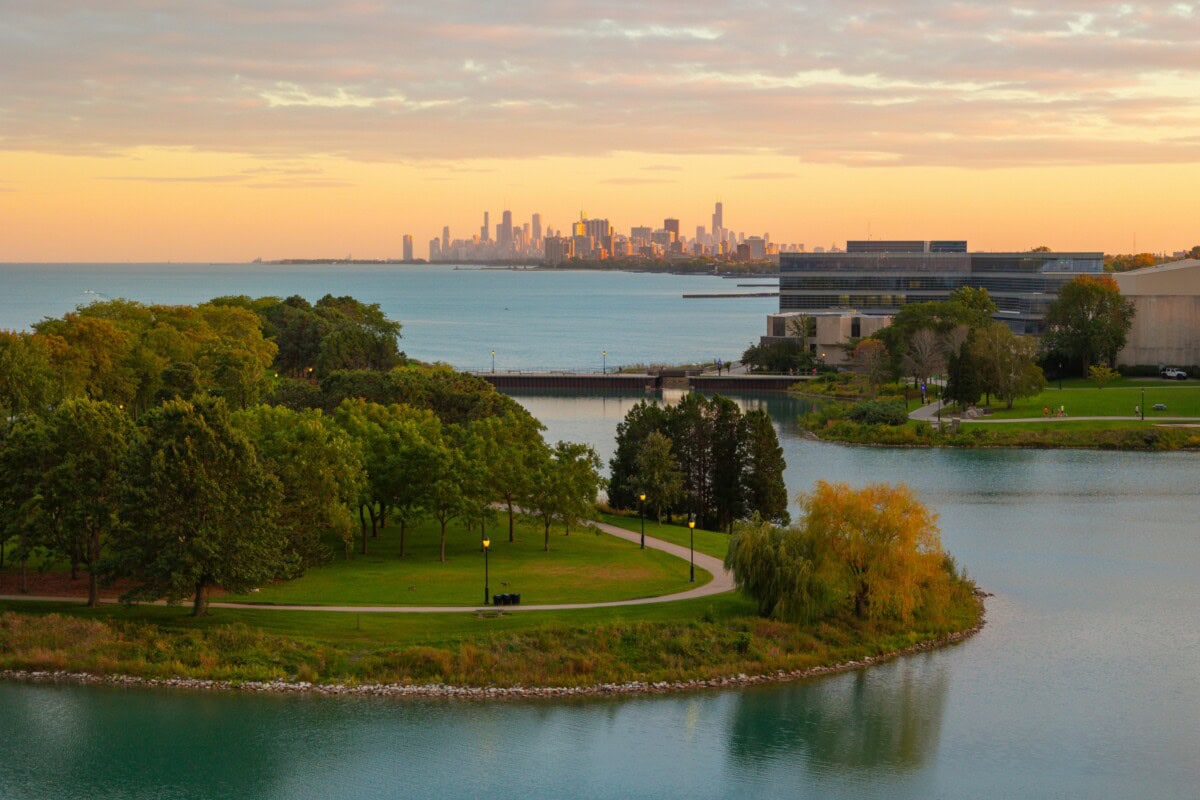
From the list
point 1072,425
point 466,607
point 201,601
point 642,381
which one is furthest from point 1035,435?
point 201,601

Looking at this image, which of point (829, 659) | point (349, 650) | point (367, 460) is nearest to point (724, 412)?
point (367, 460)

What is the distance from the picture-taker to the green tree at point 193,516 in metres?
45.2

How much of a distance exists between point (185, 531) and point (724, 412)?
26.7 metres

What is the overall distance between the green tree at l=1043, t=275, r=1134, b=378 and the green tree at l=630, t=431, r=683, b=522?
238 ft

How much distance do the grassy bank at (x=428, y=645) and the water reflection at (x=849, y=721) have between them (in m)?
1.40

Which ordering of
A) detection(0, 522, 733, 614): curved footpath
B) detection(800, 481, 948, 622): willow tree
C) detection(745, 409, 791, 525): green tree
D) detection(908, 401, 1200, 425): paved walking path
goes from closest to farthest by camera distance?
detection(0, 522, 733, 614): curved footpath
detection(800, 481, 948, 622): willow tree
detection(745, 409, 791, 525): green tree
detection(908, 401, 1200, 425): paved walking path

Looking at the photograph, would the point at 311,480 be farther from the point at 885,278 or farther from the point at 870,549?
the point at 885,278

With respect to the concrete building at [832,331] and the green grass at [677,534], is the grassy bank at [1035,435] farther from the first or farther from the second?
the concrete building at [832,331]

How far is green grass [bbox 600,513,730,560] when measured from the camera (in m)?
57.1

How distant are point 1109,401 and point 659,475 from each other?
61715 mm

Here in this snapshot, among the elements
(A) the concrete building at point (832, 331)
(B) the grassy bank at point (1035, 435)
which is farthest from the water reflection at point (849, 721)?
(A) the concrete building at point (832, 331)

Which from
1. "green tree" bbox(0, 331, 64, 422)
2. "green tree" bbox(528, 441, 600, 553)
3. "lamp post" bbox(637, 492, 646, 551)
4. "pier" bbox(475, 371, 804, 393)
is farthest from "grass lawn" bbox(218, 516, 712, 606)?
"pier" bbox(475, 371, 804, 393)

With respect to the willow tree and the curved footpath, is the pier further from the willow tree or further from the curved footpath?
the willow tree

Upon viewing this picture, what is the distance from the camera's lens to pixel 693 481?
6581 centimetres
